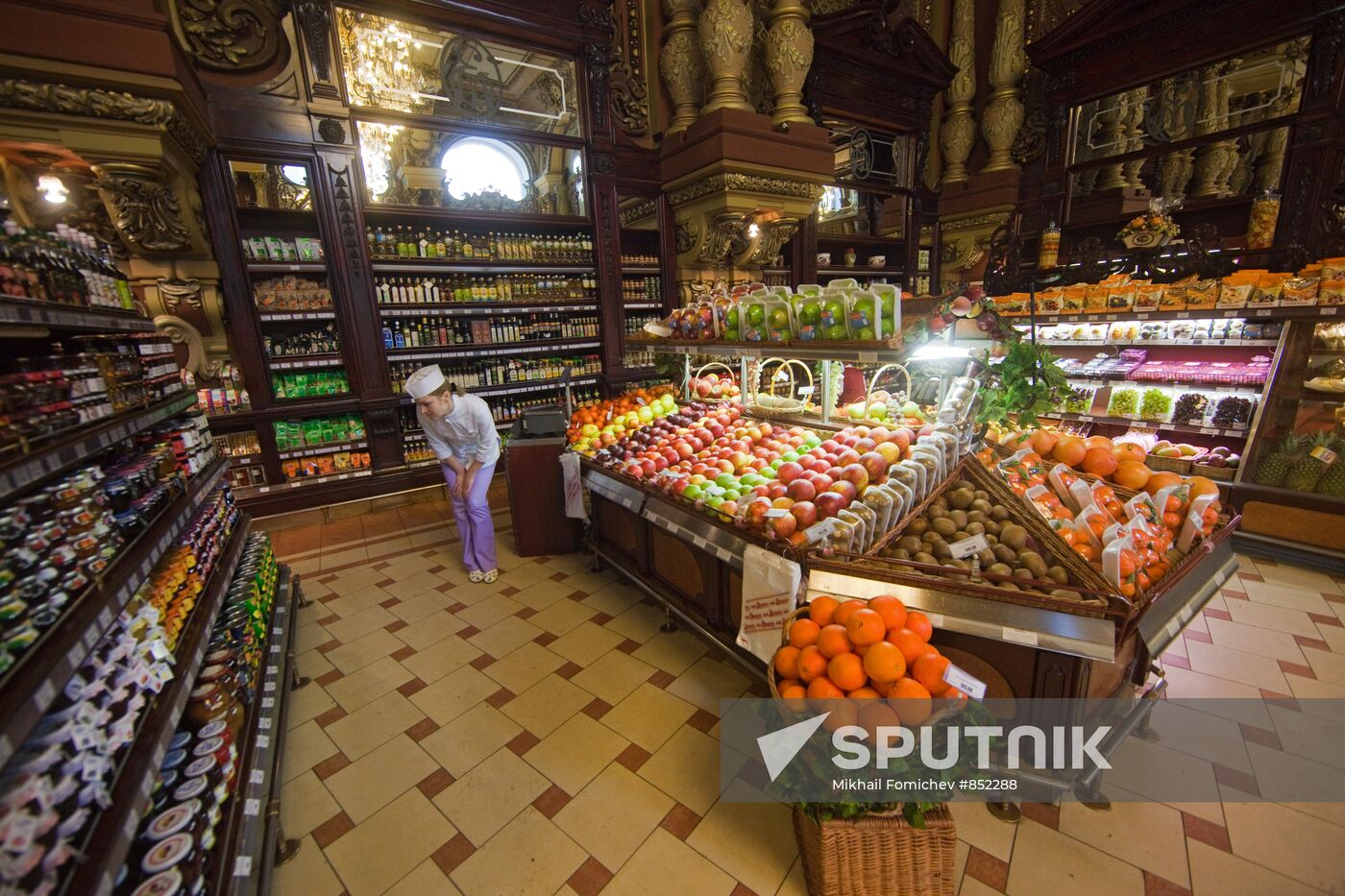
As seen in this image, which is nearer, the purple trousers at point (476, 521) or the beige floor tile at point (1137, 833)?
the beige floor tile at point (1137, 833)

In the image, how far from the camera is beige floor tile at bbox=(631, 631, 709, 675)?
2930mm

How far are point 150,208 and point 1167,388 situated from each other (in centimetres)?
818

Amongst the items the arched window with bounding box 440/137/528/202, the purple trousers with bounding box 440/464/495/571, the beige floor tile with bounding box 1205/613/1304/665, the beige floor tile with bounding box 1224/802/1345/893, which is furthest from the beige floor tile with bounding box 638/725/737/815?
the arched window with bounding box 440/137/528/202

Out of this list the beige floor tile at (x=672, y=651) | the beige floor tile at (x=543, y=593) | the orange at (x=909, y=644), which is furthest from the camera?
the beige floor tile at (x=543, y=593)

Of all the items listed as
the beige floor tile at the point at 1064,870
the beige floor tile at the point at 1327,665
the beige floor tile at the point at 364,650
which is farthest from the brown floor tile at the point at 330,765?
the beige floor tile at the point at 1327,665

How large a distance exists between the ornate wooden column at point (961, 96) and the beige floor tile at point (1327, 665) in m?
7.28

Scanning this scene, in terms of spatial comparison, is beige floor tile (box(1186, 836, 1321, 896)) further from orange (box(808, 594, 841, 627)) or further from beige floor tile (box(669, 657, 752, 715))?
beige floor tile (box(669, 657, 752, 715))

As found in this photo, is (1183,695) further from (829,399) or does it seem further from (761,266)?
(761,266)

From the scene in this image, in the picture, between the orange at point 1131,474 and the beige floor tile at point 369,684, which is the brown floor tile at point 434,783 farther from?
the orange at point 1131,474

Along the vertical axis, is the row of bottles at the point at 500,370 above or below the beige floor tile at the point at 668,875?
above

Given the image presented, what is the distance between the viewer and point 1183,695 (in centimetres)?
253

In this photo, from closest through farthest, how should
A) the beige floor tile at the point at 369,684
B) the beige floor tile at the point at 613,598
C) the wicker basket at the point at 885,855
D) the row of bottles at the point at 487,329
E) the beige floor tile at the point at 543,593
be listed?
the wicker basket at the point at 885,855
the beige floor tile at the point at 369,684
the beige floor tile at the point at 613,598
the beige floor tile at the point at 543,593
the row of bottles at the point at 487,329

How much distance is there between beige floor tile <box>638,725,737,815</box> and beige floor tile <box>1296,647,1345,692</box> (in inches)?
121

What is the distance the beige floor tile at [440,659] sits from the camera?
9.77 feet
